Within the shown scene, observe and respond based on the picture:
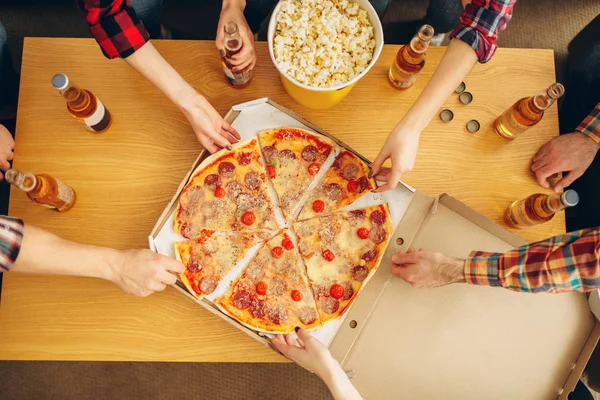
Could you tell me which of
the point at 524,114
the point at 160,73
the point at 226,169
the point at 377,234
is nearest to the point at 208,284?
the point at 226,169

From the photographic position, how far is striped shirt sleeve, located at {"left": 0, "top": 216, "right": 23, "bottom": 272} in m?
1.37

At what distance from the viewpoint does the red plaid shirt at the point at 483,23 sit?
144 centimetres

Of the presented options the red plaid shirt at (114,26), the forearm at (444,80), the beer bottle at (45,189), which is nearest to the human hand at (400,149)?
the forearm at (444,80)

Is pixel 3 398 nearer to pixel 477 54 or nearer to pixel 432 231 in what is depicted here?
pixel 432 231

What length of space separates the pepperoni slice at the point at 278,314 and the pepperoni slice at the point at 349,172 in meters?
0.60

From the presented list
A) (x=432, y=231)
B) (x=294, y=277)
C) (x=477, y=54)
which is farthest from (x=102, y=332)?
(x=477, y=54)

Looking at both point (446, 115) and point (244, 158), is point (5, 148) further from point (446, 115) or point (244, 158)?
point (446, 115)

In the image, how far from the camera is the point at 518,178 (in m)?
1.79

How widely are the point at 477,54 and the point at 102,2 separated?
50.0 inches

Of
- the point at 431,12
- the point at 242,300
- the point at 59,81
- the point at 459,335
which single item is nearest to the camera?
the point at 59,81

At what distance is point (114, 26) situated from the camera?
144cm

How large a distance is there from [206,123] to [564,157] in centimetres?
141

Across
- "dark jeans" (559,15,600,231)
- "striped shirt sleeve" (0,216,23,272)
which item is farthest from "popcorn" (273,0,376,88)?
"dark jeans" (559,15,600,231)

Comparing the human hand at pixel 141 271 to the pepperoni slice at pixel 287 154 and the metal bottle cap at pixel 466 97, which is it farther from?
the metal bottle cap at pixel 466 97
